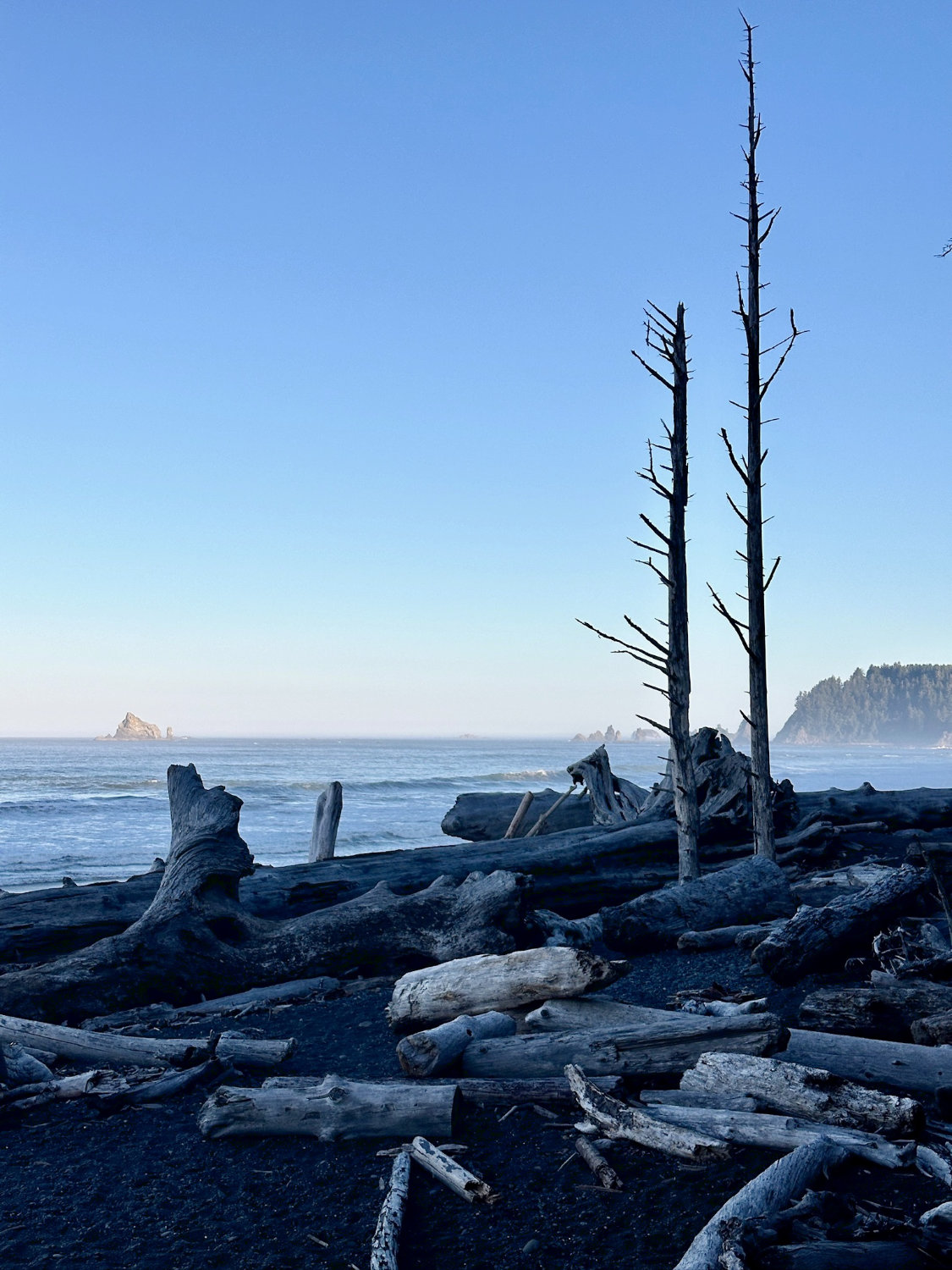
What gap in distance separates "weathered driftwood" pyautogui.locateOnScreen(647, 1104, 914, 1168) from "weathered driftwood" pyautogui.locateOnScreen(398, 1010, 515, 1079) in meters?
1.42

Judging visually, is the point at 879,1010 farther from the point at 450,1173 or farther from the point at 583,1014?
the point at 450,1173

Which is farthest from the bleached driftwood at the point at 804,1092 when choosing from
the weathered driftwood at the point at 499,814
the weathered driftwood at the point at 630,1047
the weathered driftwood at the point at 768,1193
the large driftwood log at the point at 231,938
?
the weathered driftwood at the point at 499,814

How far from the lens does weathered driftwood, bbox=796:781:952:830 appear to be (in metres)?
14.4

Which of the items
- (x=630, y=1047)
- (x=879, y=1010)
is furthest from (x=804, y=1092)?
(x=879, y=1010)

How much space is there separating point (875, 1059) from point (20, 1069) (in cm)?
531

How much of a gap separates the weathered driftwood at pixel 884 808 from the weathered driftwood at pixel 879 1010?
353 inches

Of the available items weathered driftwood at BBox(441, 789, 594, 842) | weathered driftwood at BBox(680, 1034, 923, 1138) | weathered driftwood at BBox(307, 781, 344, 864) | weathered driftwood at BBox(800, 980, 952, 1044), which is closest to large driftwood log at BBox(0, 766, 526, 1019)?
weathered driftwood at BBox(800, 980, 952, 1044)

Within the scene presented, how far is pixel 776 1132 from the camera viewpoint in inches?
163

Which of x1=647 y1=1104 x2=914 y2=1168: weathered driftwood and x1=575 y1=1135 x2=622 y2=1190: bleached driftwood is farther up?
x1=647 y1=1104 x2=914 y2=1168: weathered driftwood

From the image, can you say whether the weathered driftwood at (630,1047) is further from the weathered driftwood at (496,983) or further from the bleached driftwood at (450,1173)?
the bleached driftwood at (450,1173)

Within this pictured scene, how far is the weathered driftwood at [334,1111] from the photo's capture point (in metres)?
4.71

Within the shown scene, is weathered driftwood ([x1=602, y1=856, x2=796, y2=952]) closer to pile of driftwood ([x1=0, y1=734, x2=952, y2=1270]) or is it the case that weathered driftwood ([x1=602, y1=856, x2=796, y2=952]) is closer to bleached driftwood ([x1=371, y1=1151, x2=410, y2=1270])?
pile of driftwood ([x1=0, y1=734, x2=952, y2=1270])

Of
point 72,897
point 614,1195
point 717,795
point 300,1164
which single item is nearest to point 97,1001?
point 72,897

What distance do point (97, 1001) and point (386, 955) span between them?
8.60ft
